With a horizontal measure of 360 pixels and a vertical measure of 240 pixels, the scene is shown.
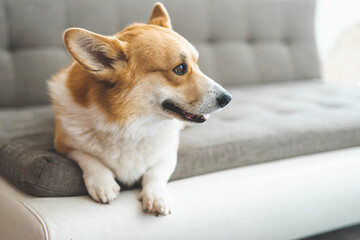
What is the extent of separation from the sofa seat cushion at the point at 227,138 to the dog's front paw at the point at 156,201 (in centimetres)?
19

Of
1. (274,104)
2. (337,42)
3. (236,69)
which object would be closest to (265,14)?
(236,69)

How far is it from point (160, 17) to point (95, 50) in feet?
1.33

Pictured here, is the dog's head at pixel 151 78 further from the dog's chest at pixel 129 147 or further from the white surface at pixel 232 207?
the white surface at pixel 232 207

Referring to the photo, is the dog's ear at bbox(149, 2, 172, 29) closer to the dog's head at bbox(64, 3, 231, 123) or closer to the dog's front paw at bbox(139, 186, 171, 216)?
the dog's head at bbox(64, 3, 231, 123)

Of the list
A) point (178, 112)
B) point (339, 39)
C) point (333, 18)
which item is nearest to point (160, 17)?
point (178, 112)

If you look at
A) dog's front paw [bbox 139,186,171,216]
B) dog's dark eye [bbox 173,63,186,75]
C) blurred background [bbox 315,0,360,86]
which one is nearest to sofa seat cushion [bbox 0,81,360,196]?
dog's front paw [bbox 139,186,171,216]

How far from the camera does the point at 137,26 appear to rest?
1.25 metres

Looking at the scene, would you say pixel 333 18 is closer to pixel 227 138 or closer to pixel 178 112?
pixel 227 138

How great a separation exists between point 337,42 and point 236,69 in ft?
4.76

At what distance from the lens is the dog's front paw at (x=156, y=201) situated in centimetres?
106

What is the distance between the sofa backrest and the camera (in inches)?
74.4

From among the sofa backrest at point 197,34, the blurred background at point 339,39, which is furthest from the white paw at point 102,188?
the blurred background at point 339,39

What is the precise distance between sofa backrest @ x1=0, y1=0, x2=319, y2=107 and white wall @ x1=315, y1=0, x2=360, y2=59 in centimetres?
86

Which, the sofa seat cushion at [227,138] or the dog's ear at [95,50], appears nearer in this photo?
the dog's ear at [95,50]
